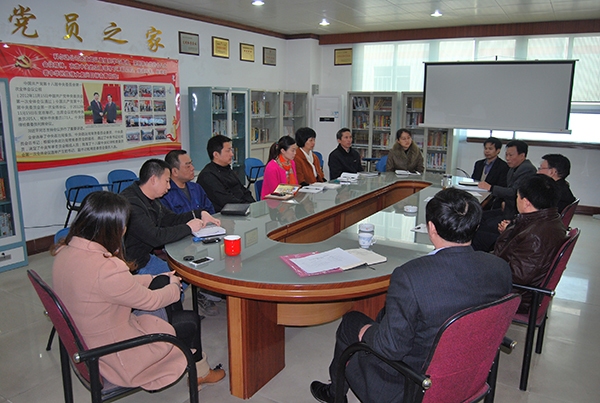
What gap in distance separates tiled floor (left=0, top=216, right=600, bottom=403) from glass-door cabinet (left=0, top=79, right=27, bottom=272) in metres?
0.47

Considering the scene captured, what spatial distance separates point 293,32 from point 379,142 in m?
2.67

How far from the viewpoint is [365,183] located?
4.92 metres

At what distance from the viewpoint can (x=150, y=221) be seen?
2.62 meters

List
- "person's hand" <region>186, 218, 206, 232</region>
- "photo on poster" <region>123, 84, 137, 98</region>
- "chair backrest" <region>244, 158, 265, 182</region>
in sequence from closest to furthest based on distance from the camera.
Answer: "person's hand" <region>186, 218, 206, 232</region>, "photo on poster" <region>123, 84, 137, 98</region>, "chair backrest" <region>244, 158, 265, 182</region>

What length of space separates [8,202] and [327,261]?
3606 mm

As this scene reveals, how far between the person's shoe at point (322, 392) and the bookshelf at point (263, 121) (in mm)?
5457

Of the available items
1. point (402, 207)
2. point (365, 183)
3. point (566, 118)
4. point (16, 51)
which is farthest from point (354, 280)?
point (566, 118)

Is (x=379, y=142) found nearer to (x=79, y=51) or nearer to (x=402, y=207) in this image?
(x=402, y=207)

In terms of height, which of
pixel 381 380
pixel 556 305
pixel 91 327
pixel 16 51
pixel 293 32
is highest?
pixel 293 32

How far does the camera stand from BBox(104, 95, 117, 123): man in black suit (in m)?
5.29

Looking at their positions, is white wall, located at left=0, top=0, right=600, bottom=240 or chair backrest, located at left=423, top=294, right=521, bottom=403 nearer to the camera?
chair backrest, located at left=423, top=294, right=521, bottom=403

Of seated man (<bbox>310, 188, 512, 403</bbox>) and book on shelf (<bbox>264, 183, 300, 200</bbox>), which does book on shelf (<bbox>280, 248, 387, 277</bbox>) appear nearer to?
seated man (<bbox>310, 188, 512, 403</bbox>)

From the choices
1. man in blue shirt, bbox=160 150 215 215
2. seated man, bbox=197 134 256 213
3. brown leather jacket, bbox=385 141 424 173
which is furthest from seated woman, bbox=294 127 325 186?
man in blue shirt, bbox=160 150 215 215

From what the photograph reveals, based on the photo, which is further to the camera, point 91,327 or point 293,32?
point 293,32
